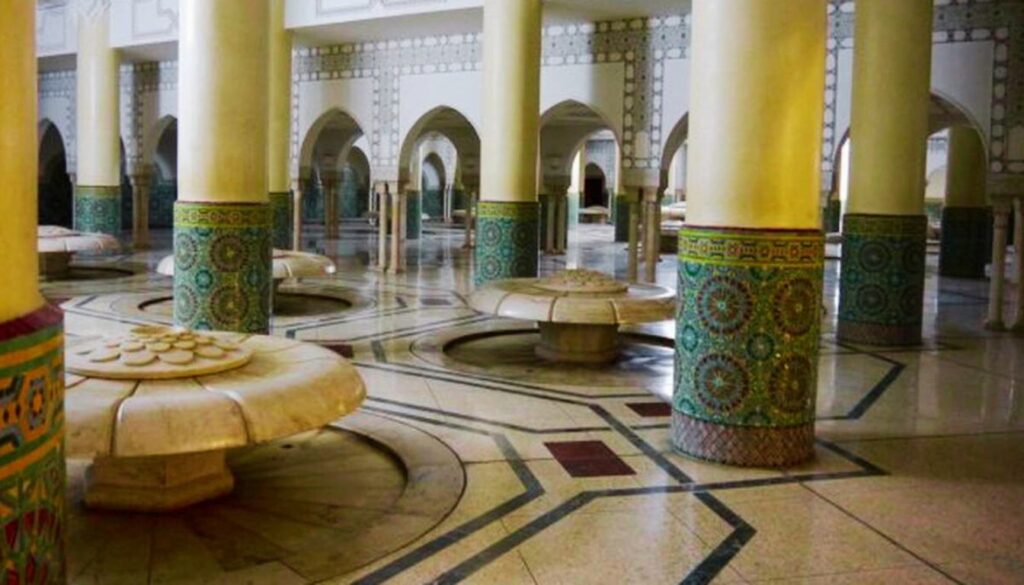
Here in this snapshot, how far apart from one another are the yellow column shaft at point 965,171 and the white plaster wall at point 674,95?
4026mm

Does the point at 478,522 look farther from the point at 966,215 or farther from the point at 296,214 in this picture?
the point at 966,215

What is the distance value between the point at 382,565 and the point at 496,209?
5579mm

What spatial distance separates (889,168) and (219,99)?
150 inches

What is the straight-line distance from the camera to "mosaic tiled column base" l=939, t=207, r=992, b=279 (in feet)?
34.6

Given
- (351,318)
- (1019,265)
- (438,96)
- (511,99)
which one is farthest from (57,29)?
(1019,265)

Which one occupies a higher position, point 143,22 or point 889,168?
point 143,22

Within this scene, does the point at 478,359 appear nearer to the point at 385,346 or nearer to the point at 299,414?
the point at 385,346

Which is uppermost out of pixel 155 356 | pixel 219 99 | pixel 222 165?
pixel 219 99

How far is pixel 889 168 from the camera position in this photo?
5.70 m

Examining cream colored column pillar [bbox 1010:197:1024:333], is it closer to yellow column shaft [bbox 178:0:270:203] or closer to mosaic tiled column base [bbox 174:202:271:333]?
mosaic tiled column base [bbox 174:202:271:333]

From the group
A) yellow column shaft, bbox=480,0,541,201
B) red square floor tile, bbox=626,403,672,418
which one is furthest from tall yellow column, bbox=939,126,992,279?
red square floor tile, bbox=626,403,672,418

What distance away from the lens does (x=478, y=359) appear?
5.18 meters

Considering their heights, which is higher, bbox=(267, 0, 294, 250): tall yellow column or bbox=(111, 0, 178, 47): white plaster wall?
bbox=(111, 0, 178, 47): white plaster wall

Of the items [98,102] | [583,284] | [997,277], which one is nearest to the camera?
[583,284]
